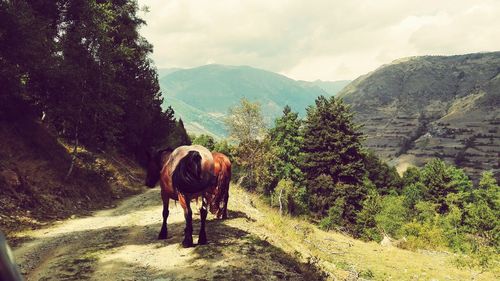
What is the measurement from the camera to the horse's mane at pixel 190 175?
459 inches

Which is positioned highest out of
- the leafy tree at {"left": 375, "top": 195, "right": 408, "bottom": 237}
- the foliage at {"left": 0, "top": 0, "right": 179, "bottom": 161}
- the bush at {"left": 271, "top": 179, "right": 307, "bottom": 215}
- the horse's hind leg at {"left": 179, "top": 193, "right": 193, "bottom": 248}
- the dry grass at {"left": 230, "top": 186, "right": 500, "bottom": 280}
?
the foliage at {"left": 0, "top": 0, "right": 179, "bottom": 161}

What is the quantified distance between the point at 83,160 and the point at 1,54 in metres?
13.5

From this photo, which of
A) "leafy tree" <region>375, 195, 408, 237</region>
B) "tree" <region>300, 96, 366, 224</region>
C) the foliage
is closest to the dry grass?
the foliage

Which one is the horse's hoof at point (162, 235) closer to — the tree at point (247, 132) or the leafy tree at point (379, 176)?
the tree at point (247, 132)

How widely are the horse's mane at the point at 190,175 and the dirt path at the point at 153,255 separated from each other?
205cm

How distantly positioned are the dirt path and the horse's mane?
2.05 metres

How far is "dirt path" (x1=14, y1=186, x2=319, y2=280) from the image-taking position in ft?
33.2

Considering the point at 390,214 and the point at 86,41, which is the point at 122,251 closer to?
the point at 86,41

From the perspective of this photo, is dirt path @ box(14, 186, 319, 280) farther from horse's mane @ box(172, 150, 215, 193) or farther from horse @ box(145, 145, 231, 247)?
horse's mane @ box(172, 150, 215, 193)

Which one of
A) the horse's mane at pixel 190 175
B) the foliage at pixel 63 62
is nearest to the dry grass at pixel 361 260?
the horse's mane at pixel 190 175

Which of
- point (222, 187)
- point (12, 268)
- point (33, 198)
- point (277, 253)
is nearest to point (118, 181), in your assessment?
point (33, 198)

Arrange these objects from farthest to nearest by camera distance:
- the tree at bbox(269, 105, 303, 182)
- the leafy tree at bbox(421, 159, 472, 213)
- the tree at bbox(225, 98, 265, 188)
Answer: the leafy tree at bbox(421, 159, 472, 213) → the tree at bbox(269, 105, 303, 182) → the tree at bbox(225, 98, 265, 188)

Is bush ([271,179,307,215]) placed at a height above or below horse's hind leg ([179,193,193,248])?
below

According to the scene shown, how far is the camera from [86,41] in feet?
85.1
